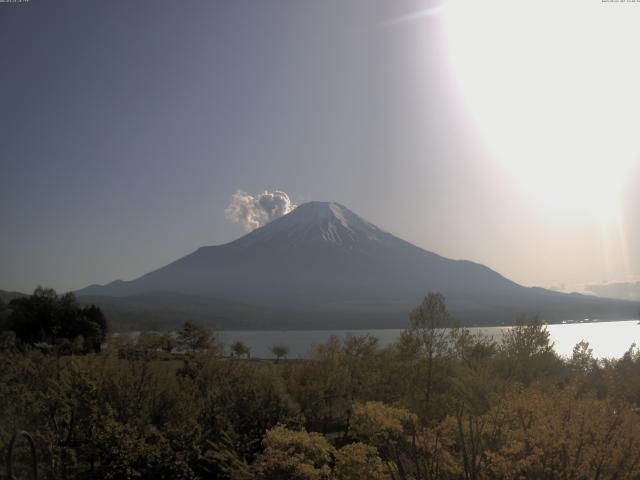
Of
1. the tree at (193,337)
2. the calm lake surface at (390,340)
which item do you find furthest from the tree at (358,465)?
the tree at (193,337)

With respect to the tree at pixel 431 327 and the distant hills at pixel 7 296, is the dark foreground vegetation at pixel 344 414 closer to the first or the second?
the tree at pixel 431 327

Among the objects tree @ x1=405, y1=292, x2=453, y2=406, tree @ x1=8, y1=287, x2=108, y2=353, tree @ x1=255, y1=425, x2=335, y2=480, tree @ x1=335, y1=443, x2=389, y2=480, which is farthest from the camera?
tree @ x1=8, y1=287, x2=108, y2=353

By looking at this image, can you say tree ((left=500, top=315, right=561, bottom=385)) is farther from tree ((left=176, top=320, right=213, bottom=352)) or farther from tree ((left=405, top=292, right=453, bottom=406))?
tree ((left=176, top=320, right=213, bottom=352))

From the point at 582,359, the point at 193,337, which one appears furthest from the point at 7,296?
the point at 582,359

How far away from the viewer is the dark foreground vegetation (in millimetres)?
8930

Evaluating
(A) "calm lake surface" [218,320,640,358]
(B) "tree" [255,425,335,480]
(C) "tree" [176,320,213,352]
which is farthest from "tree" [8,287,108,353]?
(B) "tree" [255,425,335,480]

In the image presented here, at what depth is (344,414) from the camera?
27.9m

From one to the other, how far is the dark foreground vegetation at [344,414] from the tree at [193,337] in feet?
72.1

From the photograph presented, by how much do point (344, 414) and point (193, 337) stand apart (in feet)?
104

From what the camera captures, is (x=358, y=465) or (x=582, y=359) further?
(x=582, y=359)

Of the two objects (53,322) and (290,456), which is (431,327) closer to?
(290,456)

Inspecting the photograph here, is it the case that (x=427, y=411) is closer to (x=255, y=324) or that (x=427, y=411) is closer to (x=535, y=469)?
(x=535, y=469)

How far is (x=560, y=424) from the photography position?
886 cm

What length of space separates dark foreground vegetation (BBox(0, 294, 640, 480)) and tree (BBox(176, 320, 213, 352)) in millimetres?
21988
